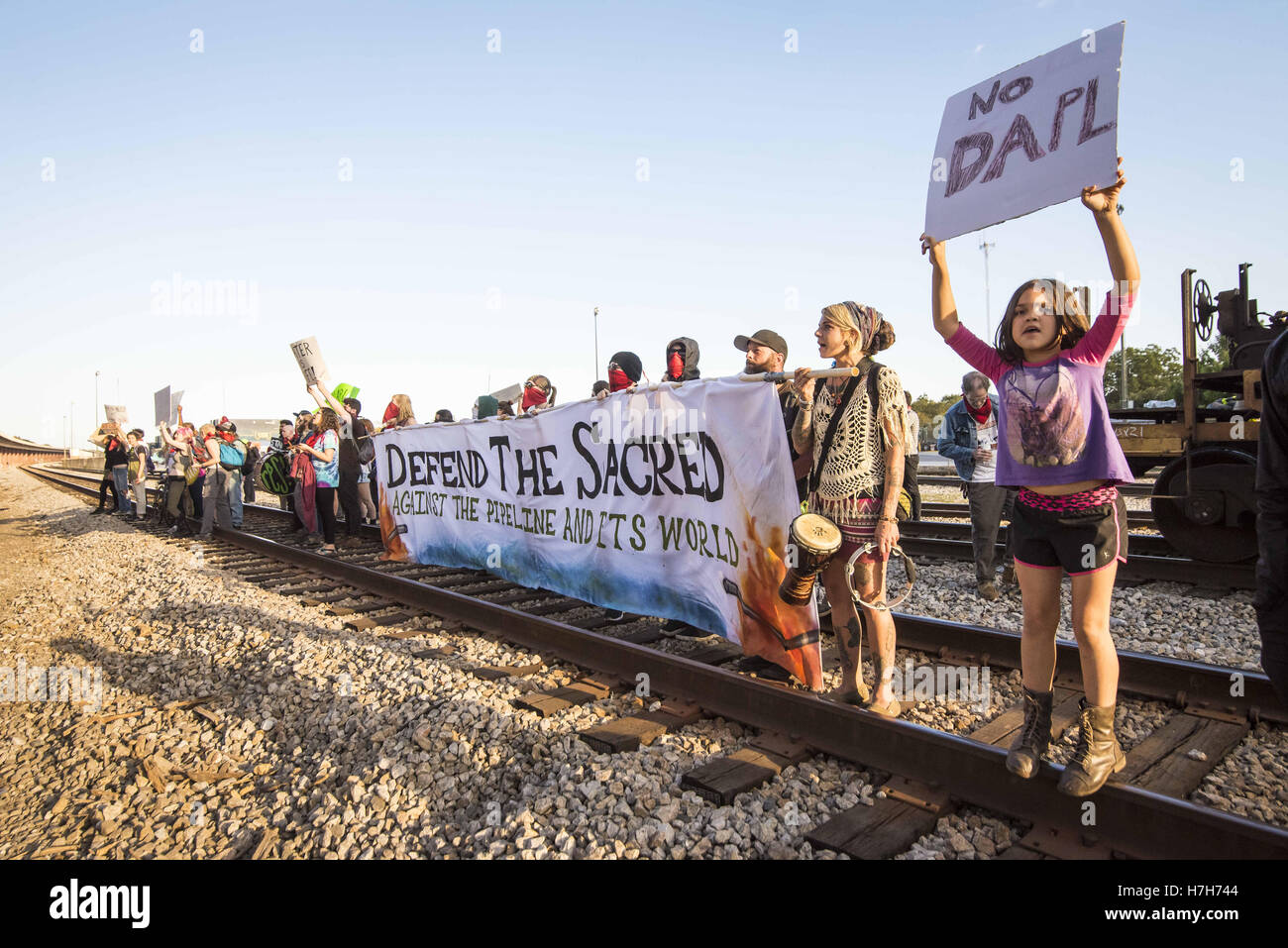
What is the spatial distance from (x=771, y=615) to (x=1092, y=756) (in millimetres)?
1962

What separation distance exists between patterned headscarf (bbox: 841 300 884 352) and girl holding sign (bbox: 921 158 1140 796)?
3.08 ft

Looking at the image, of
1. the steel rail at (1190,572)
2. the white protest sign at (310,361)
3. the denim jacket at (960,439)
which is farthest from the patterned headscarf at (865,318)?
the white protest sign at (310,361)

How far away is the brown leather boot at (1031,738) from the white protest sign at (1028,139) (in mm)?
1878

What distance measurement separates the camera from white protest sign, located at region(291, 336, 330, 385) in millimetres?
10492

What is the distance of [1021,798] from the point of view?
289cm

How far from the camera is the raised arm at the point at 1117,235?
2535 millimetres

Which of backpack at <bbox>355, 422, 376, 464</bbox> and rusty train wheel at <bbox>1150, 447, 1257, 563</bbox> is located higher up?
backpack at <bbox>355, 422, 376, 464</bbox>

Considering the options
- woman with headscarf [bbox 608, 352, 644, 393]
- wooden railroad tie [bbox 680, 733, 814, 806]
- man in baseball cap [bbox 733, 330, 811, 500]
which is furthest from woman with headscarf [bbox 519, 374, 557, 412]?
wooden railroad tie [bbox 680, 733, 814, 806]

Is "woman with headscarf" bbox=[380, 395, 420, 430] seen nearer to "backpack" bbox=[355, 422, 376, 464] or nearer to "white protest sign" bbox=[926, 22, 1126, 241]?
"backpack" bbox=[355, 422, 376, 464]

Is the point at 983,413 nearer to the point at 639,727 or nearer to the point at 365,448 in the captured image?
the point at 639,727

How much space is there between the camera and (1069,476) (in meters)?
2.71

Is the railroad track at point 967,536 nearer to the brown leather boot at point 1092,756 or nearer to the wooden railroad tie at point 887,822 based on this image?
the wooden railroad tie at point 887,822

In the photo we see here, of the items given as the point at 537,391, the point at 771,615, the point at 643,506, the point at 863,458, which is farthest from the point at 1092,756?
the point at 537,391
